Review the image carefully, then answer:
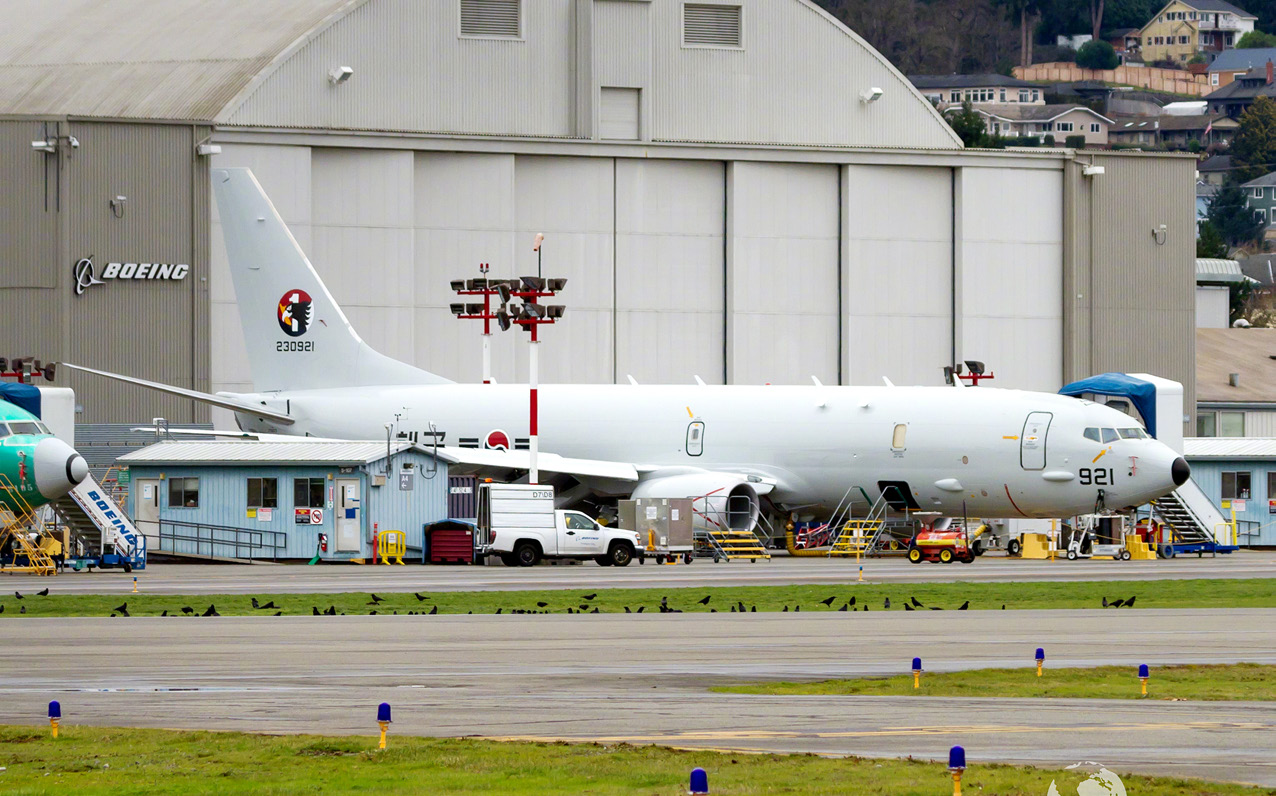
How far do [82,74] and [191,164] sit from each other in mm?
12957

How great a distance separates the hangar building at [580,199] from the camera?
212ft

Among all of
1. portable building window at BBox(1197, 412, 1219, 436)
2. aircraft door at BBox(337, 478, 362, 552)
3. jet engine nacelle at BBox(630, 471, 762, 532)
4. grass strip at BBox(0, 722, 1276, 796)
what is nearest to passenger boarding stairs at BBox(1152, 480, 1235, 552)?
jet engine nacelle at BBox(630, 471, 762, 532)

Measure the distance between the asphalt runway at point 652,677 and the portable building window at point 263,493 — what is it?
2099 centimetres

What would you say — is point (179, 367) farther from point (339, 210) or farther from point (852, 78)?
point (852, 78)

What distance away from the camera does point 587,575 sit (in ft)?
138

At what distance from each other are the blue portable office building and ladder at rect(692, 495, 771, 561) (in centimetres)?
739

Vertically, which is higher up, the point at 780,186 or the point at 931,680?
the point at 780,186

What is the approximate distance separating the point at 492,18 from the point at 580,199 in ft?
25.6

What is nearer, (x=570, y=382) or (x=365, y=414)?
(x=365, y=414)

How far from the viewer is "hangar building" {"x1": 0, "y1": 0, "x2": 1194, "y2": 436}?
6456 cm

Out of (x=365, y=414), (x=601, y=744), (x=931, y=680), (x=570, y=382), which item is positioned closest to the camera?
(x=601, y=744)

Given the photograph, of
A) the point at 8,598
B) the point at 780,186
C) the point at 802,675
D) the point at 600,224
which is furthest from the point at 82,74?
the point at 802,675

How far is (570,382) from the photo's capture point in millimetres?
70125

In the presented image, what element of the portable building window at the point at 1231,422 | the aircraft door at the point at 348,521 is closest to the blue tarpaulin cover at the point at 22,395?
the aircraft door at the point at 348,521
